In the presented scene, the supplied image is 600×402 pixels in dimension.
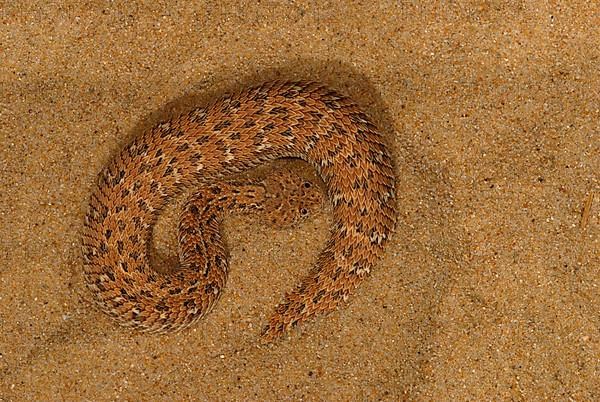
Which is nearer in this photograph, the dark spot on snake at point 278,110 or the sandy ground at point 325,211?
the dark spot on snake at point 278,110

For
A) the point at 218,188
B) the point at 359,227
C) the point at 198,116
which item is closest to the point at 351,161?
the point at 359,227

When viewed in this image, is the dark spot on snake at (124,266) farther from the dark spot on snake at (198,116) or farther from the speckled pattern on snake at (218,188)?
the dark spot on snake at (198,116)

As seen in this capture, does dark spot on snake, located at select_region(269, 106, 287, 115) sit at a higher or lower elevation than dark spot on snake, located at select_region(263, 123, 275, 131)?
higher

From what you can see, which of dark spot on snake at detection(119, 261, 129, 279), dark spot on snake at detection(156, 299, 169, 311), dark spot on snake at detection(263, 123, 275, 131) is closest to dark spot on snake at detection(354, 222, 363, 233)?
dark spot on snake at detection(263, 123, 275, 131)

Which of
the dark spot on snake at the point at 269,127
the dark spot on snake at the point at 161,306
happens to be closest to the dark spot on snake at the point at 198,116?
the dark spot on snake at the point at 269,127

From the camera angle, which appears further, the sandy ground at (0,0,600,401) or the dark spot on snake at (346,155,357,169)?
the sandy ground at (0,0,600,401)

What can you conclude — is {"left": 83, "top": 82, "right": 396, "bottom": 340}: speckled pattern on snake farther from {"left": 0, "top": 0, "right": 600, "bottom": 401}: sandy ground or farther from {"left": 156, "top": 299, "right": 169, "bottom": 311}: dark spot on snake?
{"left": 0, "top": 0, "right": 600, "bottom": 401}: sandy ground

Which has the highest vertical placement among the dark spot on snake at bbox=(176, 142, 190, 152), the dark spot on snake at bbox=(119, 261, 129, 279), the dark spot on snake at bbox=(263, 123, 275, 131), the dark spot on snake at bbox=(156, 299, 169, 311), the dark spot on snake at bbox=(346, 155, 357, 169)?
the dark spot on snake at bbox=(176, 142, 190, 152)
